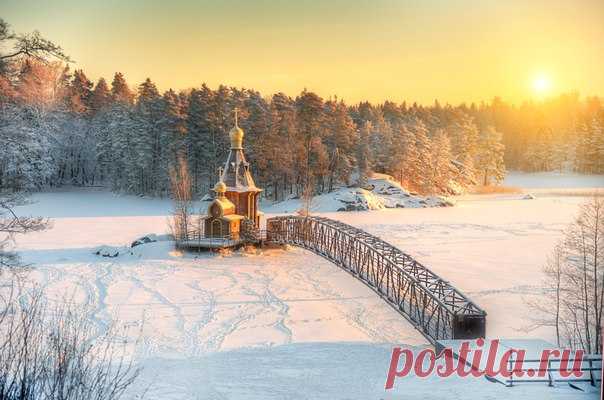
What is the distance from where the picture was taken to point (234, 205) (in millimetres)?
16281

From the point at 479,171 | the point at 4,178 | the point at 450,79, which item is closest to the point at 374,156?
the point at 479,171

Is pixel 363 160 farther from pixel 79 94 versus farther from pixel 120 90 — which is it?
pixel 79 94

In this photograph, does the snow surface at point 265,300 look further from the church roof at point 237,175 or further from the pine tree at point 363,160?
the pine tree at point 363,160

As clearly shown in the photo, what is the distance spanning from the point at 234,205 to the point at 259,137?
6.39 metres

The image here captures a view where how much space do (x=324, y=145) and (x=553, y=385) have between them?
21351 millimetres

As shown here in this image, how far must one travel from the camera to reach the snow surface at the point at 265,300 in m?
6.38

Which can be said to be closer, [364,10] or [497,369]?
[497,369]

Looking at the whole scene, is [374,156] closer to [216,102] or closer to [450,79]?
[216,102]

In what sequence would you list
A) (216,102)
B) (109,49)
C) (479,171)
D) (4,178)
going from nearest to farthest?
(4,178)
(109,49)
(216,102)
(479,171)

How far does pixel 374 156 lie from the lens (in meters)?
29.6

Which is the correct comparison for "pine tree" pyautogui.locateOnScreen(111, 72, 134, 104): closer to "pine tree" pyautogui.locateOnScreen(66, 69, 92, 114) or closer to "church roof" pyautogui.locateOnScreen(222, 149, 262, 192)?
"pine tree" pyautogui.locateOnScreen(66, 69, 92, 114)

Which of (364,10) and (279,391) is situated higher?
(364,10)

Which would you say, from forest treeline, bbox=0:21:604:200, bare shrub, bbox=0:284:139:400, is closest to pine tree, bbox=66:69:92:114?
forest treeline, bbox=0:21:604:200

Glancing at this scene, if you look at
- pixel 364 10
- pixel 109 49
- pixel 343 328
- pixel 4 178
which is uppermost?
pixel 364 10
